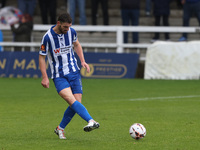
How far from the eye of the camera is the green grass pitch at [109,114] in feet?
26.3

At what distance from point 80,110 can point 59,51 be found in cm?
103

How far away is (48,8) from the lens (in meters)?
21.6

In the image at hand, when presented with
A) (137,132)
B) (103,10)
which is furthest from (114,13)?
(137,132)

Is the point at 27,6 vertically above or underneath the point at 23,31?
above

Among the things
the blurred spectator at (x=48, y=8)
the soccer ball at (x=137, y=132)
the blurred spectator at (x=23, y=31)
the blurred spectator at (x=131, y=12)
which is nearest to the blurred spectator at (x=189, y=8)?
the blurred spectator at (x=131, y=12)

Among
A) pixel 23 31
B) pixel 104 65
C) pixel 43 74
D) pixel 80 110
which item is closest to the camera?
pixel 80 110

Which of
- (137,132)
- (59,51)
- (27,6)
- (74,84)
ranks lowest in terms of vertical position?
(137,132)

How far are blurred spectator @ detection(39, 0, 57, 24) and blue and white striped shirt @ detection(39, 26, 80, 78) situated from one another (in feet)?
41.3

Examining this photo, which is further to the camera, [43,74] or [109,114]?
[109,114]

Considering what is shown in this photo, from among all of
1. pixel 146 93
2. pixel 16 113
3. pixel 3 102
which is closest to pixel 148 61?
pixel 146 93

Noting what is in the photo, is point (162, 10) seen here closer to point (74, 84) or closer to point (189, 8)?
point (189, 8)

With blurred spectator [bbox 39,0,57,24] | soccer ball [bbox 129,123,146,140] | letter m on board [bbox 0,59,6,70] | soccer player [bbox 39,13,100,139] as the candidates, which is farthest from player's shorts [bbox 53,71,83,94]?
blurred spectator [bbox 39,0,57,24]

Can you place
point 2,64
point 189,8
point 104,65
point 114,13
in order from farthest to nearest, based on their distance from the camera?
point 114,13
point 189,8
point 2,64
point 104,65

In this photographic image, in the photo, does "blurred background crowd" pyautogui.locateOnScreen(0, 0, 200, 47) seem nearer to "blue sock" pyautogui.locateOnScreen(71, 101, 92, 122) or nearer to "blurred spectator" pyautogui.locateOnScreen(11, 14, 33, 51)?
"blurred spectator" pyautogui.locateOnScreen(11, 14, 33, 51)
